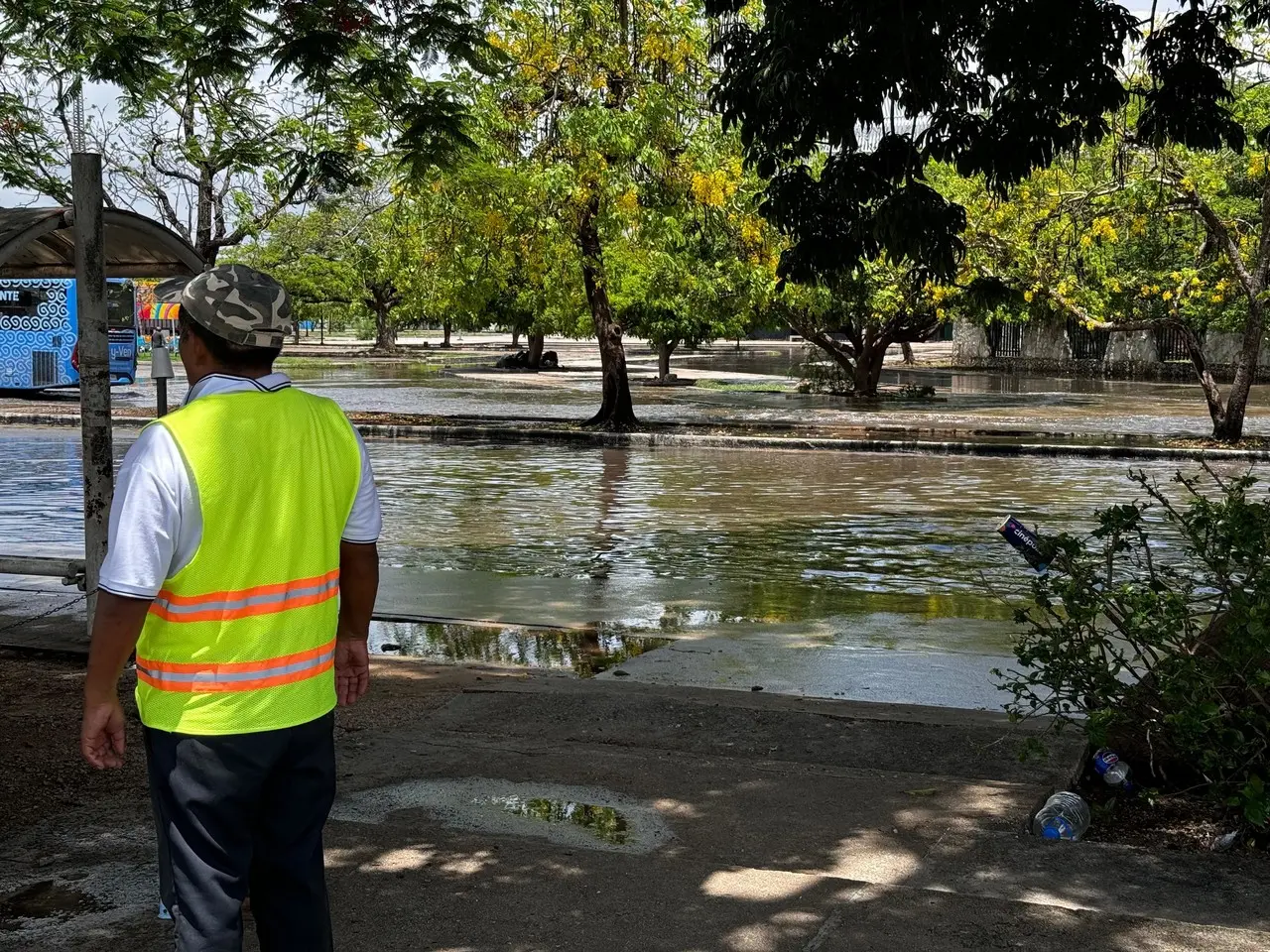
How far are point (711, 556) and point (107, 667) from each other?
936 cm

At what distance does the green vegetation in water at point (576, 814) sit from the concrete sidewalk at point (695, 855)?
0.01 m

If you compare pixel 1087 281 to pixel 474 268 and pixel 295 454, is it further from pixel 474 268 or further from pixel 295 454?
pixel 295 454

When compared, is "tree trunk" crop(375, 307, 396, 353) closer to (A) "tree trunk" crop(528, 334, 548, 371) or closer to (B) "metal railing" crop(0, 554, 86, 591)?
(A) "tree trunk" crop(528, 334, 548, 371)

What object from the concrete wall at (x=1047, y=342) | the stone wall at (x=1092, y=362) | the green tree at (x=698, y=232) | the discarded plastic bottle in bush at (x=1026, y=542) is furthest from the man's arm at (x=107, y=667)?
the concrete wall at (x=1047, y=342)

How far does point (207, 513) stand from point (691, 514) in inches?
473

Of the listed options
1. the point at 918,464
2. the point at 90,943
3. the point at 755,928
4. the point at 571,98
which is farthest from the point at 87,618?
the point at 571,98

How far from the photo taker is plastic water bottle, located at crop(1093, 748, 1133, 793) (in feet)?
17.1

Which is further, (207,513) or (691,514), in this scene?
(691,514)

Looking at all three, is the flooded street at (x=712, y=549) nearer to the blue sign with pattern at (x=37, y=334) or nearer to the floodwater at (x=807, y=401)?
the floodwater at (x=807, y=401)

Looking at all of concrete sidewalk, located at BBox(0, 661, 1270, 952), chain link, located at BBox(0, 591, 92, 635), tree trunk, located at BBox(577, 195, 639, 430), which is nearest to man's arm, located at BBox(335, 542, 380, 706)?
concrete sidewalk, located at BBox(0, 661, 1270, 952)

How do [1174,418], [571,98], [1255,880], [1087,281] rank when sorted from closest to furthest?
[1255,880] < [571,98] < [1174,418] < [1087,281]

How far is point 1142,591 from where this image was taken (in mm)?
4824

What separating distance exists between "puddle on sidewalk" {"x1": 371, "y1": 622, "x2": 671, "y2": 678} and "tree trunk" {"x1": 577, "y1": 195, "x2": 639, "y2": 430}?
15732mm

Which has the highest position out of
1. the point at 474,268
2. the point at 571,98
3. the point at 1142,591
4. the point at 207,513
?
the point at 571,98
